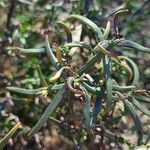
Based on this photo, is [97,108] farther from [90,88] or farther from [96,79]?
[96,79]

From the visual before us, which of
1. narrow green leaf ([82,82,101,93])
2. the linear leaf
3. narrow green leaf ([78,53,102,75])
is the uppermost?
narrow green leaf ([78,53,102,75])

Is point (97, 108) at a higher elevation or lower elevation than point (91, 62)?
lower

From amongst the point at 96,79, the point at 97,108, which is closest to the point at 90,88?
the point at 97,108

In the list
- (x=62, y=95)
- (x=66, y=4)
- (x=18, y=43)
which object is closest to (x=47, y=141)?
(x=18, y=43)

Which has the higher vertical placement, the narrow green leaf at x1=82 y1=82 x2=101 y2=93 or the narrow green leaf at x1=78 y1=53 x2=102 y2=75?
the narrow green leaf at x1=78 y1=53 x2=102 y2=75

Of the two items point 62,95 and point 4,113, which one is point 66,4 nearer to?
point 4,113

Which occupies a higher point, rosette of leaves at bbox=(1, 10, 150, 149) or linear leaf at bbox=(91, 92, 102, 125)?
rosette of leaves at bbox=(1, 10, 150, 149)

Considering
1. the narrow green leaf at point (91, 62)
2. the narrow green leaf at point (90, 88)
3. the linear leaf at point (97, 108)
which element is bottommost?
the linear leaf at point (97, 108)

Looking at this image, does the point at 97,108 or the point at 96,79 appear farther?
the point at 96,79

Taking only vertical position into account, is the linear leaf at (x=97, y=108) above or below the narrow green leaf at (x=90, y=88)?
below

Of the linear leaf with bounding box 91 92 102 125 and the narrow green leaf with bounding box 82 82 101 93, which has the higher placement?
the narrow green leaf with bounding box 82 82 101 93

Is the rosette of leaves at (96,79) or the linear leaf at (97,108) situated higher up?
the rosette of leaves at (96,79)
